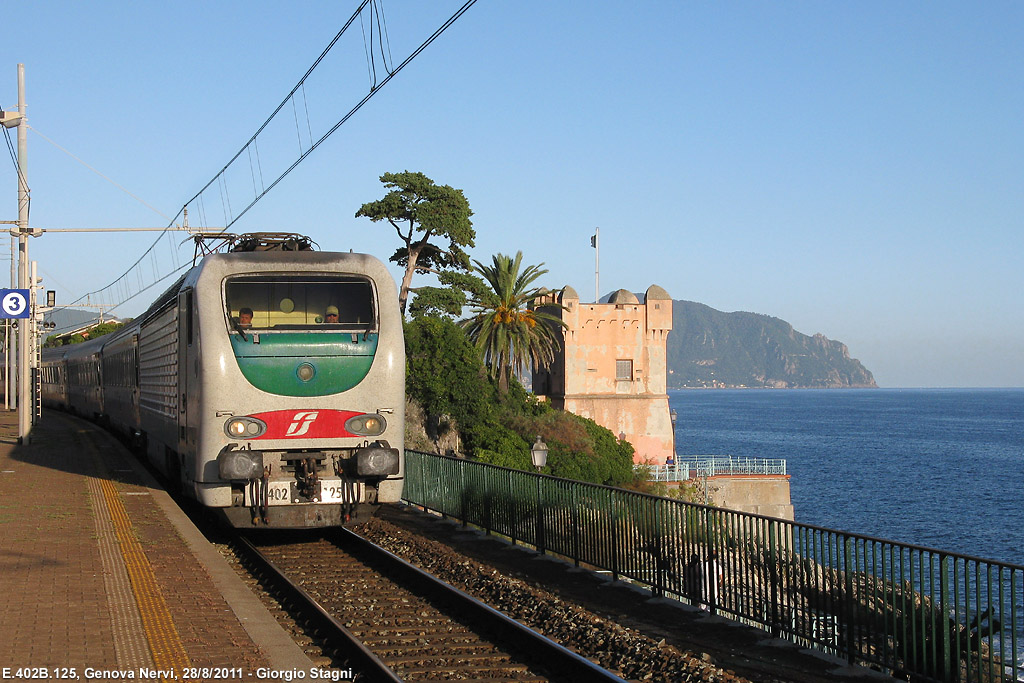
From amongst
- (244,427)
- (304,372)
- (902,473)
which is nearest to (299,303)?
(304,372)

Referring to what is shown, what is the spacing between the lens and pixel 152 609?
8781mm

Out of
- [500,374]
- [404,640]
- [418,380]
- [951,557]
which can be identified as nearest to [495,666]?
[404,640]

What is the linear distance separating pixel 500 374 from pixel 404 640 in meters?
53.9

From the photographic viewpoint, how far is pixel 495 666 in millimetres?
7984

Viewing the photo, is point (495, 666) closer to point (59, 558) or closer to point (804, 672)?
point (804, 672)

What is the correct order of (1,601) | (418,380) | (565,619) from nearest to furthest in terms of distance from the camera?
(1,601), (565,619), (418,380)

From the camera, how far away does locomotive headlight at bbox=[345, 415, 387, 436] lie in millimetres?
12672

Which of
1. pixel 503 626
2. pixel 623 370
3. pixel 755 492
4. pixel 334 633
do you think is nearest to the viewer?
pixel 334 633

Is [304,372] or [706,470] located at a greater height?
[304,372]

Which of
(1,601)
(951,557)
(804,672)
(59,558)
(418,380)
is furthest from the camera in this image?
(418,380)

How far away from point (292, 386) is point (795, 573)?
620 cm

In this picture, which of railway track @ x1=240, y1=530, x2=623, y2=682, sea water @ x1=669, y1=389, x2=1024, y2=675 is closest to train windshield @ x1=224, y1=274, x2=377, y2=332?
railway track @ x1=240, y1=530, x2=623, y2=682

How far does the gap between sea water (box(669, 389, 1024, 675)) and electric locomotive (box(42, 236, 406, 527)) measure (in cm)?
1431

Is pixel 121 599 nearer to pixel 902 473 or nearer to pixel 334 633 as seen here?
pixel 334 633
